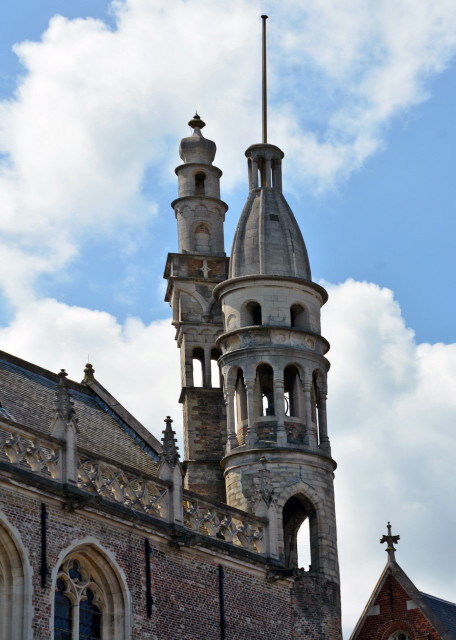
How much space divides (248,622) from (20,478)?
8.47 m

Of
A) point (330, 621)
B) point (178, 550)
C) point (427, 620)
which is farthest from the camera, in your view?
point (427, 620)

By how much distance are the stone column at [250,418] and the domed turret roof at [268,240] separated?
3215 mm

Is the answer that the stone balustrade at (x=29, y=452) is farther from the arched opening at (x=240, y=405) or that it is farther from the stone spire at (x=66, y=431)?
the arched opening at (x=240, y=405)

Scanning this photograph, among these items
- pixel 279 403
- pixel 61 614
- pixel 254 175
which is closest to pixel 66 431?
pixel 61 614

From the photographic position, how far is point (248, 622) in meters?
35.2

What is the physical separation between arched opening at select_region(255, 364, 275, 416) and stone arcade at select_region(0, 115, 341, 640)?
4cm

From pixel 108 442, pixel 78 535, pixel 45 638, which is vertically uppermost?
pixel 108 442

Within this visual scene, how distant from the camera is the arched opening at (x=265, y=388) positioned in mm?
40188

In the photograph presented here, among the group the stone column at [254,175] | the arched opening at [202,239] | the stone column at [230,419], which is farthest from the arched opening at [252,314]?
the arched opening at [202,239]

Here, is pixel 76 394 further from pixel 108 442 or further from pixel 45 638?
pixel 45 638

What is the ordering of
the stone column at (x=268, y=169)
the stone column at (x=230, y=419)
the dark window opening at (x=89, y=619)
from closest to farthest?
the dark window opening at (x=89, y=619)
the stone column at (x=230, y=419)
the stone column at (x=268, y=169)

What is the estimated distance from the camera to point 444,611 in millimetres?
45188

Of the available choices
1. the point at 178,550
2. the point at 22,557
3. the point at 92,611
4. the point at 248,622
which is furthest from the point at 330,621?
the point at 22,557

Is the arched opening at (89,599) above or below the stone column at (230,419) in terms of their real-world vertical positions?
below
